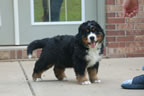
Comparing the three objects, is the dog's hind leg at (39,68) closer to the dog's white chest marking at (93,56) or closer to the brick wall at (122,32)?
the dog's white chest marking at (93,56)

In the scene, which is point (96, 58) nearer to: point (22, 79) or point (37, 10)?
point (22, 79)

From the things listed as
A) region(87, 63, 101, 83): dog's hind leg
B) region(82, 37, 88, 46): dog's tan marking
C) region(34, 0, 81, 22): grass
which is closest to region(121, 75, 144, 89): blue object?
region(87, 63, 101, 83): dog's hind leg

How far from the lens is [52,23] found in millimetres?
7492

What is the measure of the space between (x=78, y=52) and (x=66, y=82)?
1.78ft

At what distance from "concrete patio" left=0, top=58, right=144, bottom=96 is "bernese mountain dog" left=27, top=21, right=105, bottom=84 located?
17 centimetres

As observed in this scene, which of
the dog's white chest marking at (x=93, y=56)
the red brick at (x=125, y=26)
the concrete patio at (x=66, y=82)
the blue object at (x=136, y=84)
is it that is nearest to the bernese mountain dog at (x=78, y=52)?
A: the dog's white chest marking at (x=93, y=56)

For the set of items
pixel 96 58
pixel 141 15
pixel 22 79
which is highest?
pixel 141 15

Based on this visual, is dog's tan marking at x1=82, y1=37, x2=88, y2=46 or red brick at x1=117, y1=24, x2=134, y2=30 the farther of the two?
red brick at x1=117, y1=24, x2=134, y2=30

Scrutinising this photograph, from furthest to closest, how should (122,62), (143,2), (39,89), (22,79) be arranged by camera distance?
(143,2)
(122,62)
(22,79)
(39,89)

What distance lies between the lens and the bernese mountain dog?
16.7 feet

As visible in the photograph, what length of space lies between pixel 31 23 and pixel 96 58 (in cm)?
261

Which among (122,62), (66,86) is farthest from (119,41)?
(66,86)

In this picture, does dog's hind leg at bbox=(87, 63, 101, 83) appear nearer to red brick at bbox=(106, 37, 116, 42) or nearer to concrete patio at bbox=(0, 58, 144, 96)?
concrete patio at bbox=(0, 58, 144, 96)

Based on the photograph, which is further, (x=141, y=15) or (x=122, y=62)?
(x=141, y=15)
